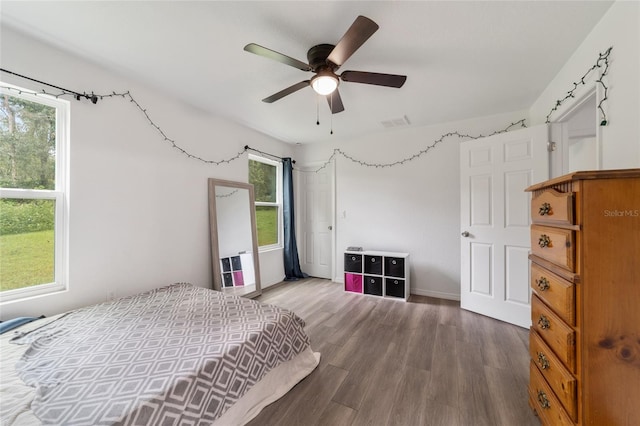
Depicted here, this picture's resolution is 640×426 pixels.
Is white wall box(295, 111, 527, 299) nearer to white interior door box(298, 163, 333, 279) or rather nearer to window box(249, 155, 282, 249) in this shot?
white interior door box(298, 163, 333, 279)

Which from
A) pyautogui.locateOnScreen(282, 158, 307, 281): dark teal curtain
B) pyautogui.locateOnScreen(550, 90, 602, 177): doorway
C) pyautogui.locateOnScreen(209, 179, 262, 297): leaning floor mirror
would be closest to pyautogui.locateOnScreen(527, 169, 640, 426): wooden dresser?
pyautogui.locateOnScreen(550, 90, 602, 177): doorway

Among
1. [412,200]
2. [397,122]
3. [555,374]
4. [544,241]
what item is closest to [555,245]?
[544,241]

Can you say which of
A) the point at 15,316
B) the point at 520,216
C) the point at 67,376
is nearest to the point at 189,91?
the point at 15,316

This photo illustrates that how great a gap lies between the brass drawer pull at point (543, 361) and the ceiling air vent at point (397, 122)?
2.75 metres

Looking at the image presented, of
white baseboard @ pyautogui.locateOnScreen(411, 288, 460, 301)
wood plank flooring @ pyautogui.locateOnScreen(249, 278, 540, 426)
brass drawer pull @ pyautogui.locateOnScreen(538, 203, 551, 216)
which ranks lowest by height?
wood plank flooring @ pyautogui.locateOnScreen(249, 278, 540, 426)

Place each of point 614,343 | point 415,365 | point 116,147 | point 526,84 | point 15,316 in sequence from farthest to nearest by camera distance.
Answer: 1. point 526,84
2. point 116,147
3. point 415,365
4. point 15,316
5. point 614,343

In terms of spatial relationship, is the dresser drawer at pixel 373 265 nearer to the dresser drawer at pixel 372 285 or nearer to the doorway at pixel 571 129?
the dresser drawer at pixel 372 285

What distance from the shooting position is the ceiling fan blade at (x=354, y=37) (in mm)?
1281

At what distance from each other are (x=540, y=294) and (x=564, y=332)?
314 mm

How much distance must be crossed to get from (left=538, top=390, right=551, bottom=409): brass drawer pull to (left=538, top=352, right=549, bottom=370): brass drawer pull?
0.14m

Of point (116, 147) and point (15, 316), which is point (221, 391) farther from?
point (116, 147)

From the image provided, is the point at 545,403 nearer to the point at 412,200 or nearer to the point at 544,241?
the point at 544,241

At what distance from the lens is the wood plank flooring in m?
1.45

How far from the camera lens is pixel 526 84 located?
7.80 ft
